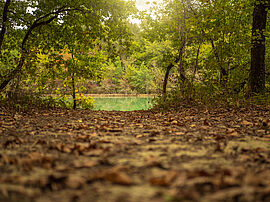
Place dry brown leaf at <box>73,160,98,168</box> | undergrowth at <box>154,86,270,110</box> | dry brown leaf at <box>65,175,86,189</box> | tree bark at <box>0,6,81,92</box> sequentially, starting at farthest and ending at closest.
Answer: tree bark at <box>0,6,81,92</box>, undergrowth at <box>154,86,270,110</box>, dry brown leaf at <box>73,160,98,168</box>, dry brown leaf at <box>65,175,86,189</box>

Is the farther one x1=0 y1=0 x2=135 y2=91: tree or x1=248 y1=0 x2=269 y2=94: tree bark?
x1=0 y1=0 x2=135 y2=91: tree

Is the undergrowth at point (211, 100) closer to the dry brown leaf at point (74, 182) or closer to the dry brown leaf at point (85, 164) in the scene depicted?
the dry brown leaf at point (85, 164)

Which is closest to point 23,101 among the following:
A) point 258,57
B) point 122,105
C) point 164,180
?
point 164,180

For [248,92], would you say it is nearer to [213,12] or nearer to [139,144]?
[213,12]

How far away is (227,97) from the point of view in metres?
7.14

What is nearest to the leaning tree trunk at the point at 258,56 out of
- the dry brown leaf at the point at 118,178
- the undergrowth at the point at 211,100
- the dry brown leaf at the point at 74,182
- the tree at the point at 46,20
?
the undergrowth at the point at 211,100

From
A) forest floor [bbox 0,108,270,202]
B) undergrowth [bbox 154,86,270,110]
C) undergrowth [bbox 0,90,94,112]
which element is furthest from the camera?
undergrowth [bbox 0,90,94,112]

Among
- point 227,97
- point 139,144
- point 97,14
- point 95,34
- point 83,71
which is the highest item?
point 97,14

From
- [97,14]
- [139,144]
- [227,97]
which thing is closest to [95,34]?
[97,14]

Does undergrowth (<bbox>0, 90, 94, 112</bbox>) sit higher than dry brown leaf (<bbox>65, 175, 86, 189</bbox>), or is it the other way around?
undergrowth (<bbox>0, 90, 94, 112</bbox>)

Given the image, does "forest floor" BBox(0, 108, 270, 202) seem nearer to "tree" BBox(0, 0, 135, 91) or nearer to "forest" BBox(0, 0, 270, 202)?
"forest" BBox(0, 0, 270, 202)

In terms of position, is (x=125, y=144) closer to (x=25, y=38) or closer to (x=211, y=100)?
(x=211, y=100)

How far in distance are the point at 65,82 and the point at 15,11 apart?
3.97 meters

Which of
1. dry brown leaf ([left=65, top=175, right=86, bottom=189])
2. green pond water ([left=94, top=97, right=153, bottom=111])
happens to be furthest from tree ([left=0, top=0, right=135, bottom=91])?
dry brown leaf ([left=65, top=175, right=86, bottom=189])
